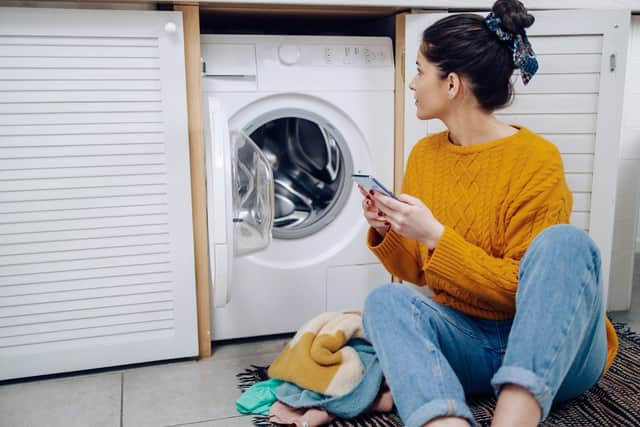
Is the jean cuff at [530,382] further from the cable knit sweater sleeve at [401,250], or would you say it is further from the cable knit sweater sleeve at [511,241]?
the cable knit sweater sleeve at [401,250]

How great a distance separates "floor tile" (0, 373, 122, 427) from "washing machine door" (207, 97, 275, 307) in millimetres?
346

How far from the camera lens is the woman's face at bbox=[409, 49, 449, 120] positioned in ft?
4.00

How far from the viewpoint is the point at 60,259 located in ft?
4.87

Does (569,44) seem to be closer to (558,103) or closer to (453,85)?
(558,103)

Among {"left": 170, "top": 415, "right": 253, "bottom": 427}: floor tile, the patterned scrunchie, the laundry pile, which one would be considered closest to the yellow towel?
the laundry pile

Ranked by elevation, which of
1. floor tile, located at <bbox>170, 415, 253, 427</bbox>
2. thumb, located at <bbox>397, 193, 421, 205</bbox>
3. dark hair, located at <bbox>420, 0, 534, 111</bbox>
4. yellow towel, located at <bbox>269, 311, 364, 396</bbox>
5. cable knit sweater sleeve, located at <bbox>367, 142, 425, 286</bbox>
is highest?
dark hair, located at <bbox>420, 0, 534, 111</bbox>

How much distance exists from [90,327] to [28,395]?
205 mm

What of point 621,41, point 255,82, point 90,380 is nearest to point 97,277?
point 90,380

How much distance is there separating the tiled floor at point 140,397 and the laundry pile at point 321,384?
0.25ft

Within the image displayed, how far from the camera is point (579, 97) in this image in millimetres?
1599

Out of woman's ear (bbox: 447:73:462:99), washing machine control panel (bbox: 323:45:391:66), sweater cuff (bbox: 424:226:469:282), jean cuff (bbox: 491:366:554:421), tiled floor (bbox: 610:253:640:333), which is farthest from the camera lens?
tiled floor (bbox: 610:253:640:333)

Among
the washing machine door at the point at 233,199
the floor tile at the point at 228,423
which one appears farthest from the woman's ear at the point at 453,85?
the floor tile at the point at 228,423

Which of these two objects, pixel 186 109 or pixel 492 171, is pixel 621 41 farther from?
pixel 186 109

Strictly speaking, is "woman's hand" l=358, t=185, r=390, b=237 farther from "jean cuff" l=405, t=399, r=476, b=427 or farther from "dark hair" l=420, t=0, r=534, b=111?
"jean cuff" l=405, t=399, r=476, b=427
